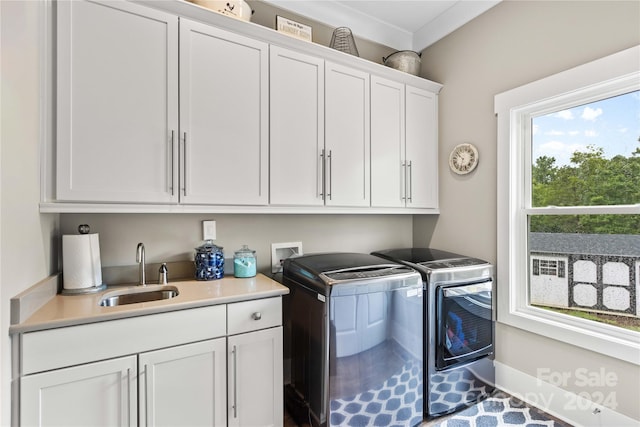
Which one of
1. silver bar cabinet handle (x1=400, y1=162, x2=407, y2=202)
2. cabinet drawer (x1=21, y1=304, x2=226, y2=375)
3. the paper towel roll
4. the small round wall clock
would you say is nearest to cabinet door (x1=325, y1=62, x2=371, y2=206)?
silver bar cabinet handle (x1=400, y1=162, x2=407, y2=202)

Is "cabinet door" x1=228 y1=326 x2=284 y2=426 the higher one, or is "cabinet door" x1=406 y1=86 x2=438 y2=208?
"cabinet door" x1=406 y1=86 x2=438 y2=208

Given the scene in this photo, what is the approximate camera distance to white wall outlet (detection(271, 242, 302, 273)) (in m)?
2.24

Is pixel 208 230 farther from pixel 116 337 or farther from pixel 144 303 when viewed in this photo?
pixel 116 337

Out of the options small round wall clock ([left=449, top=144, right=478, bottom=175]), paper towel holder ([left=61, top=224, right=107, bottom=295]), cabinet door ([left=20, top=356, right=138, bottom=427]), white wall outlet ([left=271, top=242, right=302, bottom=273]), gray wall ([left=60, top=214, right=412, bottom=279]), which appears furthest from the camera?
small round wall clock ([left=449, top=144, right=478, bottom=175])

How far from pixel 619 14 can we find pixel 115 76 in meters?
2.60

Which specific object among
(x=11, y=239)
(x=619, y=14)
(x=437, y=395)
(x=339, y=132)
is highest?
(x=619, y=14)

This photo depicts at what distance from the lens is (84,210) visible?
1.44 m

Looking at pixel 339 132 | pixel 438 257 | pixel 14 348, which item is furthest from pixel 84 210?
pixel 438 257

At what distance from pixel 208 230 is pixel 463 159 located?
197 cm

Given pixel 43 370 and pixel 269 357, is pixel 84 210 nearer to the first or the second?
pixel 43 370

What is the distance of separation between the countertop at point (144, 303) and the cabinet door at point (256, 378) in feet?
0.69

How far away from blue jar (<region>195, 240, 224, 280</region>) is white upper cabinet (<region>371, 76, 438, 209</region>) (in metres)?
1.14

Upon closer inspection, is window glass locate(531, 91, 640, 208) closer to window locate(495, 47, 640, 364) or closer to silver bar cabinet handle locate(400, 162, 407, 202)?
window locate(495, 47, 640, 364)

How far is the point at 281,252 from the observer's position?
7.49ft
